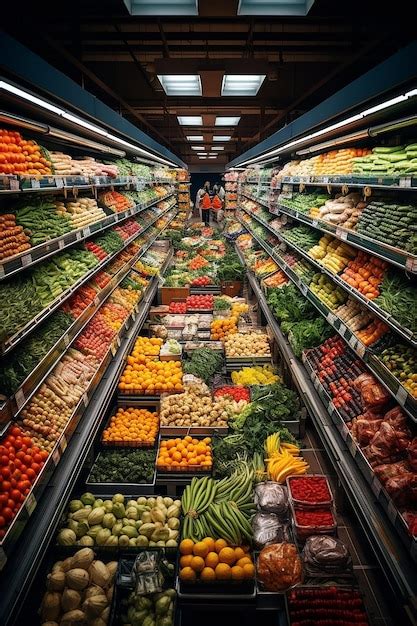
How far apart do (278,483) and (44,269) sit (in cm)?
286

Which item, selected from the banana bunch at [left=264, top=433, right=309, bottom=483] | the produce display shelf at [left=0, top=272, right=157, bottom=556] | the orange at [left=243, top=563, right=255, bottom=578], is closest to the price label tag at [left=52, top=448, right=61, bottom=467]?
the produce display shelf at [left=0, top=272, right=157, bottom=556]

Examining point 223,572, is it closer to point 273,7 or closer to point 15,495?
point 15,495

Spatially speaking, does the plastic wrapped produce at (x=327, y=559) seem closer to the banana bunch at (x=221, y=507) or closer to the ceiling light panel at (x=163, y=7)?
the banana bunch at (x=221, y=507)

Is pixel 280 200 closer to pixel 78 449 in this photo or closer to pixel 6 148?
pixel 6 148

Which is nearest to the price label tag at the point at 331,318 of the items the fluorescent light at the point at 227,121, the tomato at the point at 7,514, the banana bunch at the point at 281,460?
the banana bunch at the point at 281,460

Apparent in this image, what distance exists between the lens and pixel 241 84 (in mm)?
5703

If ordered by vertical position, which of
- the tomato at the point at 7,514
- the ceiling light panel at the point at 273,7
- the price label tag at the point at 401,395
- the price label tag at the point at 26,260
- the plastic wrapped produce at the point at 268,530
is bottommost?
the plastic wrapped produce at the point at 268,530

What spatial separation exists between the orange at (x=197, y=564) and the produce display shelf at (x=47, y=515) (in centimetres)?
92

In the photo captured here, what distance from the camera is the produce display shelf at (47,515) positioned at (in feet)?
7.03

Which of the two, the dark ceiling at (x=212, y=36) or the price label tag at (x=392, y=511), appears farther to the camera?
the dark ceiling at (x=212, y=36)

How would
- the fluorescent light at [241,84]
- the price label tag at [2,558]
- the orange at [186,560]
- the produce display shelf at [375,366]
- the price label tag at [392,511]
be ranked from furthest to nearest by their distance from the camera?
the fluorescent light at [241,84], the orange at [186,560], the produce display shelf at [375,366], the price label tag at [392,511], the price label tag at [2,558]

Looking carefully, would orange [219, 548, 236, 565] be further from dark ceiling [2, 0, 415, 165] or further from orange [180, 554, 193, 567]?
dark ceiling [2, 0, 415, 165]

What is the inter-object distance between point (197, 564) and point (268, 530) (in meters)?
0.62

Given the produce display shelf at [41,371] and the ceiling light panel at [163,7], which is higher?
the ceiling light panel at [163,7]
